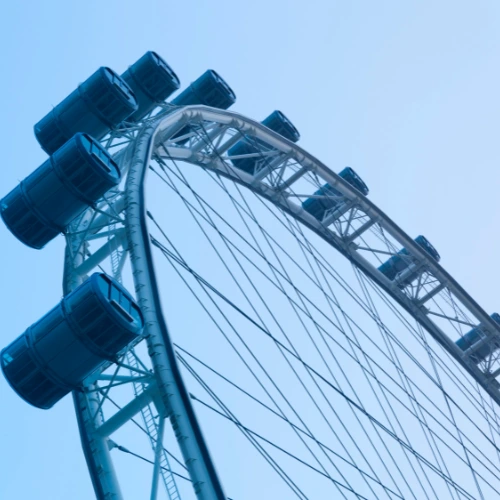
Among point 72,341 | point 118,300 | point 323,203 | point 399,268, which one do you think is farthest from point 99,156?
point 399,268

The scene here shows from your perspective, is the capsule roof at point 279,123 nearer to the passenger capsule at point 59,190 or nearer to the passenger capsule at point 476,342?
the passenger capsule at point 476,342

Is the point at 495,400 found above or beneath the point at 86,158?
beneath

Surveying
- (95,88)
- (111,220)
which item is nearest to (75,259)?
(111,220)

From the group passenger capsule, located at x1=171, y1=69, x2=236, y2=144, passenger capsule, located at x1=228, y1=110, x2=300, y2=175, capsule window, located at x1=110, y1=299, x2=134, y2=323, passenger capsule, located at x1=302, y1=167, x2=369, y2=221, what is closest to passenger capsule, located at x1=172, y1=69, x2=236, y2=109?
passenger capsule, located at x1=171, y1=69, x2=236, y2=144

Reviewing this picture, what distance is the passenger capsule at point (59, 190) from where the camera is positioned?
1831 centimetres

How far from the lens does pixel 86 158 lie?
18.2 meters

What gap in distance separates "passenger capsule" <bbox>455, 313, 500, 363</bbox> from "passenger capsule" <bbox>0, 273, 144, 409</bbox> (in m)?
22.4

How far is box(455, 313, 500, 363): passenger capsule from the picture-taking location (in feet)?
117

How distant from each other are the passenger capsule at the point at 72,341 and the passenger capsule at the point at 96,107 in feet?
22.1

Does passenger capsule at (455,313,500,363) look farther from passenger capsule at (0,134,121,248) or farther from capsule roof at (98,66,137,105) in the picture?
passenger capsule at (0,134,121,248)

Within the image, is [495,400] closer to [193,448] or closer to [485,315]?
[485,315]

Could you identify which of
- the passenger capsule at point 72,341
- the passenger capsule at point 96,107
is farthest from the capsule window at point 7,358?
the passenger capsule at point 96,107

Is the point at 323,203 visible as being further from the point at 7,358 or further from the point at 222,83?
the point at 7,358

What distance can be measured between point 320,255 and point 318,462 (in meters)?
11.2
